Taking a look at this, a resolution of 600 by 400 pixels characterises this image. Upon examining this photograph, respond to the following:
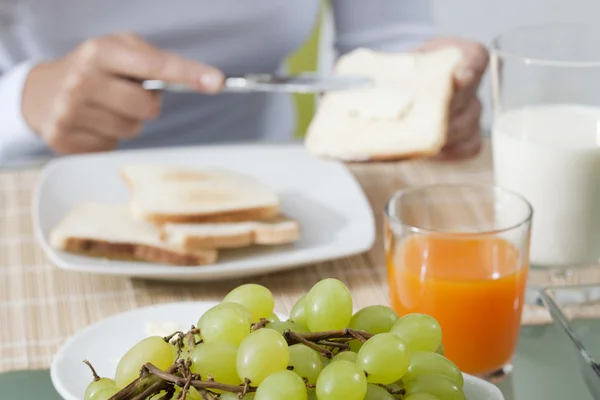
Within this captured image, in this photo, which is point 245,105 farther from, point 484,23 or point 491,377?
point 484,23

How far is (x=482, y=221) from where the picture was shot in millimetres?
851

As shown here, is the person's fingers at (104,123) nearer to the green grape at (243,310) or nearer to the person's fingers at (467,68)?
the person's fingers at (467,68)

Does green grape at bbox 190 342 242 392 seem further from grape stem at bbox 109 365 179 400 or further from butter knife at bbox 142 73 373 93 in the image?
butter knife at bbox 142 73 373 93

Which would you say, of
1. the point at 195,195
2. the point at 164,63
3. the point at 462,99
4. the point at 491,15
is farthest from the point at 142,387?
the point at 491,15

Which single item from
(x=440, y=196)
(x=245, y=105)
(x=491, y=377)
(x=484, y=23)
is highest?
(x=440, y=196)

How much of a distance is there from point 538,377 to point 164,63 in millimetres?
730

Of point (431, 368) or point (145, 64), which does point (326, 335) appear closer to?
point (431, 368)

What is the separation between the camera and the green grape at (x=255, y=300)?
559mm

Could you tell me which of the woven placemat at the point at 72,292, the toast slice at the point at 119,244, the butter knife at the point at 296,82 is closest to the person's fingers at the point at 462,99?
the butter knife at the point at 296,82

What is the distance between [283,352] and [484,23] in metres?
2.91

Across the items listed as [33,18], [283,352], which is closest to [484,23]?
[33,18]

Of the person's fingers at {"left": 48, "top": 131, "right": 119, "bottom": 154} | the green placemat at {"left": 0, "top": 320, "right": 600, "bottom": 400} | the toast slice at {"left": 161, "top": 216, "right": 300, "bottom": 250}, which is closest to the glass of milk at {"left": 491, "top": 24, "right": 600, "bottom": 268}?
the green placemat at {"left": 0, "top": 320, "right": 600, "bottom": 400}

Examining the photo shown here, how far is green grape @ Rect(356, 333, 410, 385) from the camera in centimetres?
46

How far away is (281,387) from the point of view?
437mm
